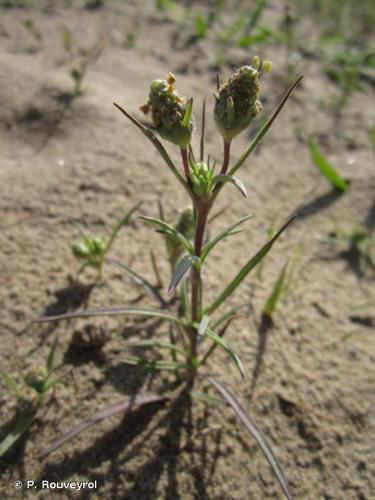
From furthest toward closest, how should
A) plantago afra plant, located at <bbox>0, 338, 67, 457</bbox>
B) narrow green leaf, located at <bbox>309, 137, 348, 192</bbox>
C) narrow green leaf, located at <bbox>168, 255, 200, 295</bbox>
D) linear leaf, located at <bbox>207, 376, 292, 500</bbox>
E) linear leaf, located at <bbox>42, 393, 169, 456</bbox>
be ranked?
narrow green leaf, located at <bbox>309, 137, 348, 192</bbox>, plantago afra plant, located at <bbox>0, 338, 67, 457</bbox>, linear leaf, located at <bbox>42, 393, 169, 456</bbox>, linear leaf, located at <bbox>207, 376, 292, 500</bbox>, narrow green leaf, located at <bbox>168, 255, 200, 295</bbox>

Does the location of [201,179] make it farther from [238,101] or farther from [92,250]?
[92,250]

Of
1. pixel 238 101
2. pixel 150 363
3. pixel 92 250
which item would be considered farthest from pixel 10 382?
pixel 238 101

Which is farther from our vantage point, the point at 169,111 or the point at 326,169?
the point at 326,169

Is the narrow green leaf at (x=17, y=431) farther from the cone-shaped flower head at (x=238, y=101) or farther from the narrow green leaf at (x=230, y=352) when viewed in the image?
the cone-shaped flower head at (x=238, y=101)

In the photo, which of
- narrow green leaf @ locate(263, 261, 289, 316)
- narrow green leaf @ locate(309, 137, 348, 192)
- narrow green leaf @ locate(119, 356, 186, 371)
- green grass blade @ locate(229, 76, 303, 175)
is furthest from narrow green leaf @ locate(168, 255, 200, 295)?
narrow green leaf @ locate(309, 137, 348, 192)

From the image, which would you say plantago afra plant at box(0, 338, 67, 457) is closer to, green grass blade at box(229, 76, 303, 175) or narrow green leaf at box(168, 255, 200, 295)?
narrow green leaf at box(168, 255, 200, 295)

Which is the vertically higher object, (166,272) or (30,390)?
Answer: (166,272)
